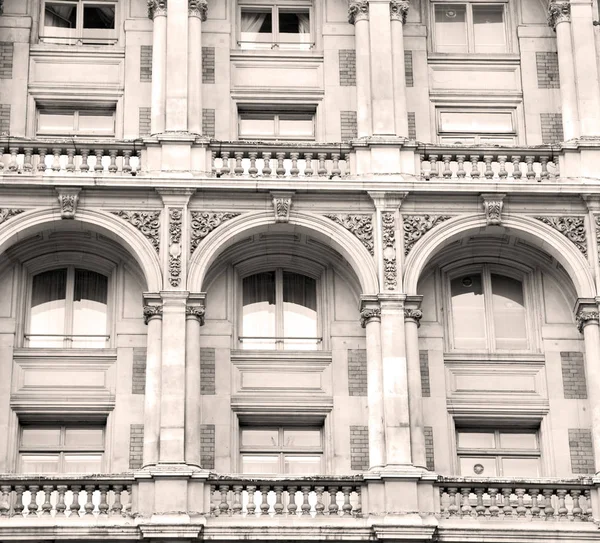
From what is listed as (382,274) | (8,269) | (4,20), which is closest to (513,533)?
(382,274)

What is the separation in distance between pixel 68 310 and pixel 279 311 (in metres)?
4.59

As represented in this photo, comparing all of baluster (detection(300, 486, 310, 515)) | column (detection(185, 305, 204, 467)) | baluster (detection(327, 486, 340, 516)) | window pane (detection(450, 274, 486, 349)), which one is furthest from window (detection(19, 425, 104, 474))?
window pane (detection(450, 274, 486, 349))

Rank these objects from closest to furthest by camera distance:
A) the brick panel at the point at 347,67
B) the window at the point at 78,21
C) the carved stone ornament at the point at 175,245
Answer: the carved stone ornament at the point at 175,245, the brick panel at the point at 347,67, the window at the point at 78,21

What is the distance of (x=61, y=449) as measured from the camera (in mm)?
38094

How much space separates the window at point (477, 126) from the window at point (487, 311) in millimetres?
3233

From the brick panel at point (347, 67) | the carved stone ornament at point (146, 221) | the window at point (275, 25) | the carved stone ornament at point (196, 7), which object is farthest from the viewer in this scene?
the window at point (275, 25)

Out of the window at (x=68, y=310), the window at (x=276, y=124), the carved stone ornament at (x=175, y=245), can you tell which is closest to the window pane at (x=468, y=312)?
the window at (x=276, y=124)

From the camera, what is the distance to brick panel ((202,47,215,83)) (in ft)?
136

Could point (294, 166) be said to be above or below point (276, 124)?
below

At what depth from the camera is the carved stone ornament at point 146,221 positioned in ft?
127

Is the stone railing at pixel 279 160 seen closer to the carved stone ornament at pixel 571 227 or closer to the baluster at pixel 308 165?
the baluster at pixel 308 165

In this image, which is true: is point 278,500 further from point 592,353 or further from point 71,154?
point 71,154

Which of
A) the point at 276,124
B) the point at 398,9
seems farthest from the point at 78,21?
the point at 398,9

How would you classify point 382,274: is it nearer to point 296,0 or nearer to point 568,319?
point 568,319
